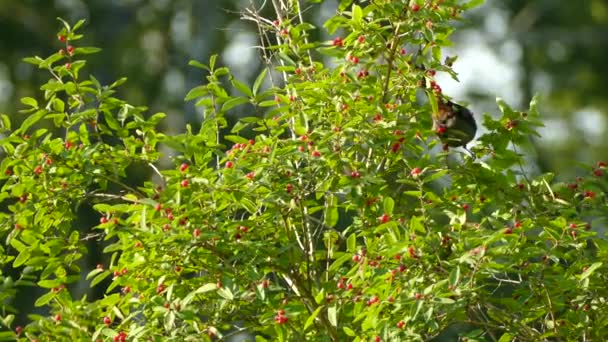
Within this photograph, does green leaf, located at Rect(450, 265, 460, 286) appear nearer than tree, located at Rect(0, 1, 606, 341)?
Yes

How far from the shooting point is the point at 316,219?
3941mm

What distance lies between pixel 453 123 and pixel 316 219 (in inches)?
27.4

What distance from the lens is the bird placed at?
4.25m

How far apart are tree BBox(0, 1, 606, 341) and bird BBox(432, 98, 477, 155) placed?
0.06 meters

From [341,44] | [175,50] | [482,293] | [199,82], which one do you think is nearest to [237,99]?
[341,44]

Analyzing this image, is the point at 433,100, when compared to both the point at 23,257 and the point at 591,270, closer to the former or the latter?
the point at 591,270

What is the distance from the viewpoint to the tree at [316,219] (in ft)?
12.0

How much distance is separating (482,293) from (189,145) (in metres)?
→ 1.02

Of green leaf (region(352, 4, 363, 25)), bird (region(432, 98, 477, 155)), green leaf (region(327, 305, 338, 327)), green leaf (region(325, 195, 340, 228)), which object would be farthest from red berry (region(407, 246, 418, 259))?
green leaf (region(352, 4, 363, 25))

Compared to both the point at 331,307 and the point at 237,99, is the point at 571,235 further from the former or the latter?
the point at 237,99

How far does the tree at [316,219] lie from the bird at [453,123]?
0.19 feet

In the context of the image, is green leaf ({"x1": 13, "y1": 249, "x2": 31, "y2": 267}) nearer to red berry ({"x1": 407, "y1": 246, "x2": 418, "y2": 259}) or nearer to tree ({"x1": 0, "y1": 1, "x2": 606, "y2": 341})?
tree ({"x1": 0, "y1": 1, "x2": 606, "y2": 341})

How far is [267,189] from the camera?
12.7 ft

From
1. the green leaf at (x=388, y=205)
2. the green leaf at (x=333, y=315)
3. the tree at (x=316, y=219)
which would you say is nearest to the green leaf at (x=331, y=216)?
the tree at (x=316, y=219)
